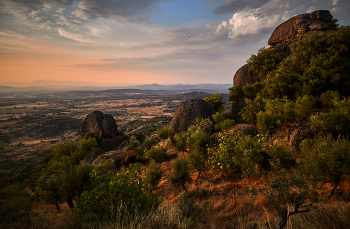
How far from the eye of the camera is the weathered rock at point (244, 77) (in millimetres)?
30172

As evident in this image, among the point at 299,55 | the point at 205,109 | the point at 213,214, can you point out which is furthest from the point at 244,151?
the point at 299,55

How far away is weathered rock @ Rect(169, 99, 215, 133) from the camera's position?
21.8 m

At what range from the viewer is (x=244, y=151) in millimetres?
8711

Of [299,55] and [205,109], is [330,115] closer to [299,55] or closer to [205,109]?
[205,109]

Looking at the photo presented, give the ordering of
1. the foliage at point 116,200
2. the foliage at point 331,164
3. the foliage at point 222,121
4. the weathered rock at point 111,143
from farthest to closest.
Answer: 1. the weathered rock at point 111,143
2. the foliage at point 222,121
3. the foliage at point 116,200
4. the foliage at point 331,164

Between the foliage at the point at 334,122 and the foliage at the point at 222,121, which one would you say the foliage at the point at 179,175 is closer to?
the foliage at the point at 222,121

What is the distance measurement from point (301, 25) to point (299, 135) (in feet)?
97.4

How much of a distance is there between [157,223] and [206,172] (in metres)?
7.47

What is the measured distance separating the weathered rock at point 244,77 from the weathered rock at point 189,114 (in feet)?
41.7

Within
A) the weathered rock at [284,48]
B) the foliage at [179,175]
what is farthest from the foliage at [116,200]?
the weathered rock at [284,48]

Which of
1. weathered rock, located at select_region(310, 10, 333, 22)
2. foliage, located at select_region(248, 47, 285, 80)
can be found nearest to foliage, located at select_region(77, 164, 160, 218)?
foliage, located at select_region(248, 47, 285, 80)

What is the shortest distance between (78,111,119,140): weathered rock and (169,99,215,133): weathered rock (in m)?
20.8

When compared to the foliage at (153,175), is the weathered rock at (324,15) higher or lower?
higher

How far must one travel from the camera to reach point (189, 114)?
73.0 ft
